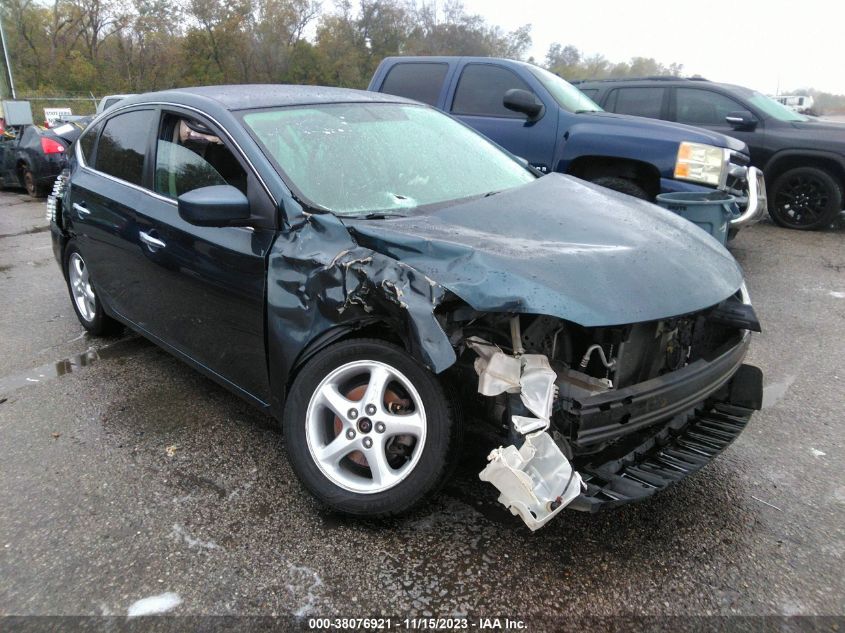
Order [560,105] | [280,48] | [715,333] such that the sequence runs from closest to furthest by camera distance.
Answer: [715,333] → [560,105] → [280,48]

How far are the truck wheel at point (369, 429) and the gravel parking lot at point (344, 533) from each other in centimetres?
16

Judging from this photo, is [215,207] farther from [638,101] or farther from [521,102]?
[638,101]

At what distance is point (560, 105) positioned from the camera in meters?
6.46

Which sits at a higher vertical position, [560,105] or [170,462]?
[560,105]

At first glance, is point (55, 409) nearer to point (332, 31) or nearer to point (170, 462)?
point (170, 462)

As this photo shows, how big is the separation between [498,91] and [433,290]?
16.8 ft

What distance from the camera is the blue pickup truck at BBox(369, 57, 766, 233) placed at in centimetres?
592

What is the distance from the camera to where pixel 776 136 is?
817cm

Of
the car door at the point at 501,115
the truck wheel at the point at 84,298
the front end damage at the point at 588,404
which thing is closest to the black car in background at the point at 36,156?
the truck wheel at the point at 84,298

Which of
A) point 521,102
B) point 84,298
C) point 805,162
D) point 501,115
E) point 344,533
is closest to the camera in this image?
point 344,533

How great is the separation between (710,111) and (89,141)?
7.46 meters

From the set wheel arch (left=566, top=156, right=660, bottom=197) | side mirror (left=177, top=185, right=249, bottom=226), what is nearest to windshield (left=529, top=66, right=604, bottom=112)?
wheel arch (left=566, top=156, right=660, bottom=197)

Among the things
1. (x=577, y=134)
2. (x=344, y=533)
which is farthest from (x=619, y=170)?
(x=344, y=533)

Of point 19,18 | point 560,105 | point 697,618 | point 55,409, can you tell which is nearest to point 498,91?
point 560,105
